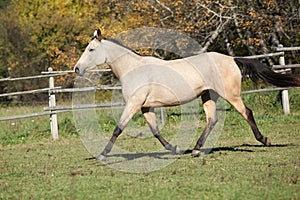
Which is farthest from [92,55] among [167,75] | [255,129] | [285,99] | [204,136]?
[285,99]

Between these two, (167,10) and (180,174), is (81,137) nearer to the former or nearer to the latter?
(180,174)

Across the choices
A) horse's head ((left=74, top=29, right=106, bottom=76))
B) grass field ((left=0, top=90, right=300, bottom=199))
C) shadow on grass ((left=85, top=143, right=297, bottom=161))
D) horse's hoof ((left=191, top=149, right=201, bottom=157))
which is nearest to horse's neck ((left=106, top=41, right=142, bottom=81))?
horse's head ((left=74, top=29, right=106, bottom=76))

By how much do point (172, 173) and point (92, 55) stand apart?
2481mm

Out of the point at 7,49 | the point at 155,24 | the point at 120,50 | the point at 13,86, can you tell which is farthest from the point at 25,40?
the point at 120,50

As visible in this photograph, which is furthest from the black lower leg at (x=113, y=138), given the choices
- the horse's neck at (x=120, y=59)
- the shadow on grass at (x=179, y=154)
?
the horse's neck at (x=120, y=59)

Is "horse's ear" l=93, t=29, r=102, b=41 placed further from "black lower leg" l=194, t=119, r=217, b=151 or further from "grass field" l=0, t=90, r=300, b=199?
"black lower leg" l=194, t=119, r=217, b=151

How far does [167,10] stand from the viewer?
18.1m

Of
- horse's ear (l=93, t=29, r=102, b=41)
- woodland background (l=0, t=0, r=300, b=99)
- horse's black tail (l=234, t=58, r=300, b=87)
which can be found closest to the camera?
horse's ear (l=93, t=29, r=102, b=41)

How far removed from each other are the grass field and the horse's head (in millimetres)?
1420

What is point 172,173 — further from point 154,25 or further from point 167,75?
point 154,25

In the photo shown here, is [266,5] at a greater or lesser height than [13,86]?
greater

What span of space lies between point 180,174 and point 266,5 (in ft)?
38.0

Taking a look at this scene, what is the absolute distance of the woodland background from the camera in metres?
16.8

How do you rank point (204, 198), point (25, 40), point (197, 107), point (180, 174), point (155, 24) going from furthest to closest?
point (25, 40)
point (155, 24)
point (197, 107)
point (180, 174)
point (204, 198)
